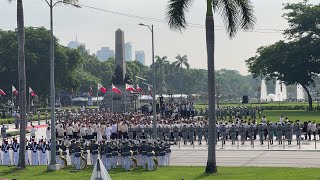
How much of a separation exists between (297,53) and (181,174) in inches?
2919

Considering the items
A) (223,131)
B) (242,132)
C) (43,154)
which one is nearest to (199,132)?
(223,131)

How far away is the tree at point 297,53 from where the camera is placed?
103 m

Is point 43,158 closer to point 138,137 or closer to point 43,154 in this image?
point 43,154

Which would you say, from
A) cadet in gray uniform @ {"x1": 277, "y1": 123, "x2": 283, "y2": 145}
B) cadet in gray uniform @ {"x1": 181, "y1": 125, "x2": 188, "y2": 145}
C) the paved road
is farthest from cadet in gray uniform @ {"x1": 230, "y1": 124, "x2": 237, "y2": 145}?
cadet in gray uniform @ {"x1": 181, "y1": 125, "x2": 188, "y2": 145}

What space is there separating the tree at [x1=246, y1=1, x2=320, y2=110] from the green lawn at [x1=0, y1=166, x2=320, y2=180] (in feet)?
232

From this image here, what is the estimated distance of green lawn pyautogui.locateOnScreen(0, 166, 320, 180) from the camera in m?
30.0

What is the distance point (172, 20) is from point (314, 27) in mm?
75990

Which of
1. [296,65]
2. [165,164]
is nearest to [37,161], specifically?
[165,164]

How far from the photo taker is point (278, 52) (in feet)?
345

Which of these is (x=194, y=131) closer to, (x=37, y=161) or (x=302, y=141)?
(x=302, y=141)

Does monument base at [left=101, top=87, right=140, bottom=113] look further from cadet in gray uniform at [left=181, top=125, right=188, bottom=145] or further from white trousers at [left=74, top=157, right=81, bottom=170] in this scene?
white trousers at [left=74, top=157, right=81, bottom=170]

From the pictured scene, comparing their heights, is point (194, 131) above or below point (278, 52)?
below

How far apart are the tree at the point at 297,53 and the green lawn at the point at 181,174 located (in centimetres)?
7080

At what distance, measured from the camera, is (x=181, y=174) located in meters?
31.5
